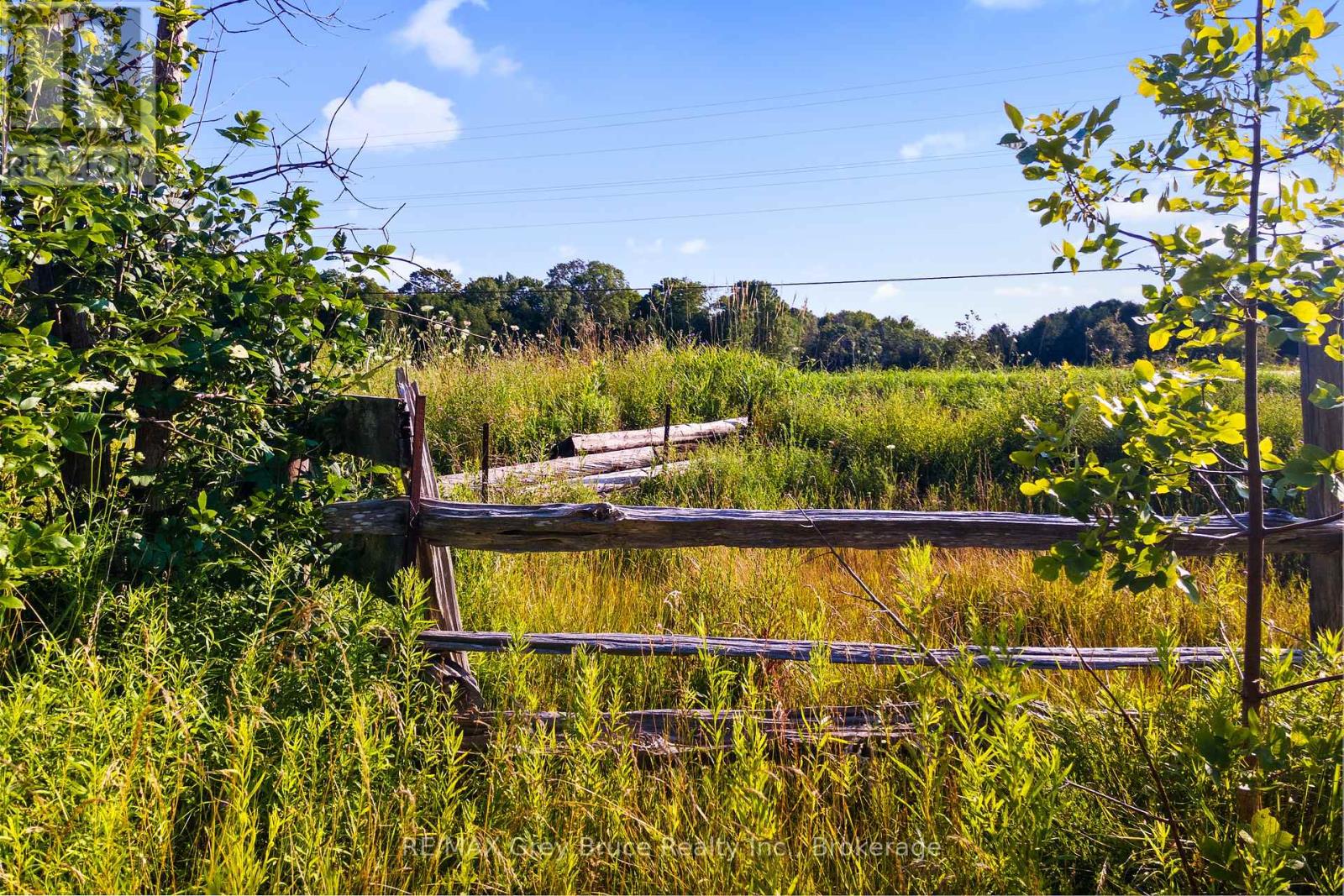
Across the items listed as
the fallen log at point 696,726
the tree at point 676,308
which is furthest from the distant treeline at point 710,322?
the fallen log at point 696,726

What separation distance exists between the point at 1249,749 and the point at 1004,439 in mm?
7359

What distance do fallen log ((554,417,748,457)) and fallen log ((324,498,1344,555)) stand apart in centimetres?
464

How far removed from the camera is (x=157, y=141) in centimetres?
328

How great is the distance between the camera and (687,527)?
10.9 ft

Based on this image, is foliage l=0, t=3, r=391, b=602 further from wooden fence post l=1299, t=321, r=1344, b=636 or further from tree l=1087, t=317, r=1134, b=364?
tree l=1087, t=317, r=1134, b=364

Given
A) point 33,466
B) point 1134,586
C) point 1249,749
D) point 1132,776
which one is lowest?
point 1132,776

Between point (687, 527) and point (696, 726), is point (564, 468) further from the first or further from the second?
point (696, 726)

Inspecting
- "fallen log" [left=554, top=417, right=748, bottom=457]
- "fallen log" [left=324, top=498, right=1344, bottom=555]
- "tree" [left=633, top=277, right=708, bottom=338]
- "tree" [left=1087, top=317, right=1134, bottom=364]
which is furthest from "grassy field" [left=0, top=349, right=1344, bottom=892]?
"tree" [left=1087, top=317, right=1134, bottom=364]

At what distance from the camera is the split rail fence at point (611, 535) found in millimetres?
3158

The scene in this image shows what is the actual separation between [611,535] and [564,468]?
423 cm

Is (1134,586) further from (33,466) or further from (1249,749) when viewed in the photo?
(33,466)

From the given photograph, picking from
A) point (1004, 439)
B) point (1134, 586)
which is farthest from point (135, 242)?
point (1004, 439)

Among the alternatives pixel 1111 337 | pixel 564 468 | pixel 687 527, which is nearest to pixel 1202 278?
pixel 687 527

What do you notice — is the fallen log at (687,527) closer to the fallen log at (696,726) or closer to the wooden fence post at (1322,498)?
the wooden fence post at (1322,498)
